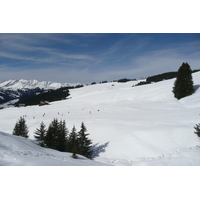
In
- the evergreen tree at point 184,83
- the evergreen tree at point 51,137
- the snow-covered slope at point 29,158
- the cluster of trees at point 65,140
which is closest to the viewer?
the snow-covered slope at point 29,158

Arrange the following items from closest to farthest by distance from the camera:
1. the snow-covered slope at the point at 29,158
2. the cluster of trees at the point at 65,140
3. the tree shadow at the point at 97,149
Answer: the snow-covered slope at the point at 29,158
the cluster of trees at the point at 65,140
the tree shadow at the point at 97,149

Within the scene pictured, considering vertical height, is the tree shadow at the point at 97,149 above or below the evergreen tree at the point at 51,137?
below

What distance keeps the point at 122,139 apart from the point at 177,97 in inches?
982

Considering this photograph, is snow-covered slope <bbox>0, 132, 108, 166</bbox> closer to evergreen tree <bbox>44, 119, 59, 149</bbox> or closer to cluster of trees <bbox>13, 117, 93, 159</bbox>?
cluster of trees <bbox>13, 117, 93, 159</bbox>

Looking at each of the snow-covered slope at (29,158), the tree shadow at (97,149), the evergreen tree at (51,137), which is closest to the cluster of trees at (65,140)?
the evergreen tree at (51,137)

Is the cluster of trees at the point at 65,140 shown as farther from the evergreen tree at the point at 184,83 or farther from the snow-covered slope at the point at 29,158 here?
the evergreen tree at the point at 184,83

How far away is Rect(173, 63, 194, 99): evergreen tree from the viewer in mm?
30141

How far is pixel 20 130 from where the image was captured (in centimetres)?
1934

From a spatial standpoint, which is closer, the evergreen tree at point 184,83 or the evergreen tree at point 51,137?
the evergreen tree at point 51,137

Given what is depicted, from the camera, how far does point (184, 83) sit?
30594mm

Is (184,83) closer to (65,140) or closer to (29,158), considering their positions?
(65,140)

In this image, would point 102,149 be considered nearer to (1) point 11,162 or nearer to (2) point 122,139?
(2) point 122,139

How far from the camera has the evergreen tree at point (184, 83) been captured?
1187 inches

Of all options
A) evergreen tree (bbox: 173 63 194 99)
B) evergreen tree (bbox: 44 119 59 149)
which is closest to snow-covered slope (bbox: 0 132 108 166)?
evergreen tree (bbox: 44 119 59 149)
